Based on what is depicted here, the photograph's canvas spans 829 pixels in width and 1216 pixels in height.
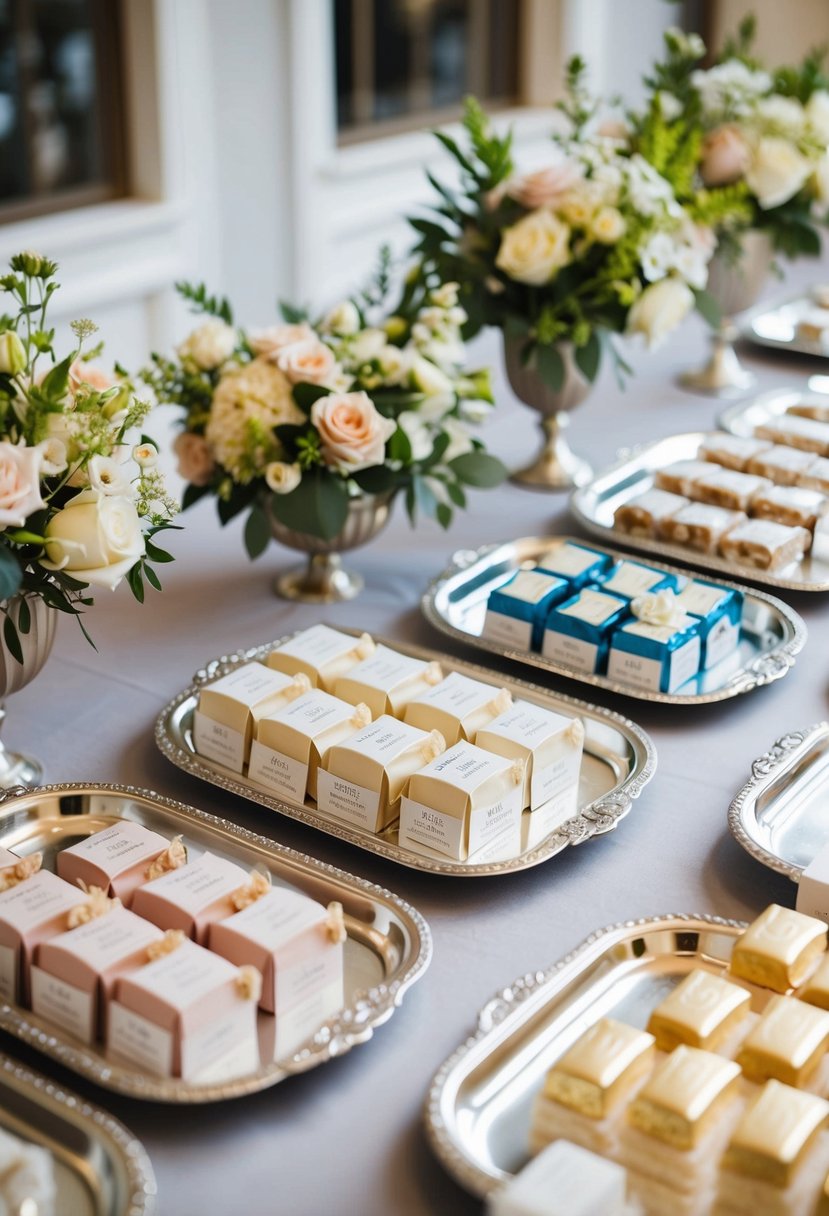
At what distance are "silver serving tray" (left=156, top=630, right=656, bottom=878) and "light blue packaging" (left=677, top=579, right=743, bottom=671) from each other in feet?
0.55

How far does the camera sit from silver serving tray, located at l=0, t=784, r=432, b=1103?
0.88 meters

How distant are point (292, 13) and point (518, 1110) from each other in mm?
2500

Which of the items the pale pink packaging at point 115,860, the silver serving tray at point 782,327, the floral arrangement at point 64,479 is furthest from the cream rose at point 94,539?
the silver serving tray at point 782,327

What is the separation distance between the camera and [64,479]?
108 cm

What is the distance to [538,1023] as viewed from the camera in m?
0.96

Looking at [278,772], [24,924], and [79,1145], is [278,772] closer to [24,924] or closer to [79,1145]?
[24,924]

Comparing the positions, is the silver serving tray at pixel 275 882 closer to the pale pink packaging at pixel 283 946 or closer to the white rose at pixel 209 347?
the pale pink packaging at pixel 283 946

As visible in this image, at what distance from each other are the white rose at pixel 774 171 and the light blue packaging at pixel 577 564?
874mm

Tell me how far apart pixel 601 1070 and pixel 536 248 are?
1105 millimetres

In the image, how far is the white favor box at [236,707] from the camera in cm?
122

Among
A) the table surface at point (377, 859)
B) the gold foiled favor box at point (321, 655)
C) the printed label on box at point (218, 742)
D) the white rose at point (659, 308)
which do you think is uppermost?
the white rose at point (659, 308)

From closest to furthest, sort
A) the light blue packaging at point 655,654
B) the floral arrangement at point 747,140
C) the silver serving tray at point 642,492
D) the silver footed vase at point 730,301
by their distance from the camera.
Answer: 1. the light blue packaging at point 655,654
2. the silver serving tray at point 642,492
3. the floral arrangement at point 747,140
4. the silver footed vase at point 730,301

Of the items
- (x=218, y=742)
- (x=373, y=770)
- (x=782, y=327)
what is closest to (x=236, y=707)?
(x=218, y=742)

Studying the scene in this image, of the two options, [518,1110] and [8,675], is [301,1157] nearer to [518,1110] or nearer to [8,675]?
[518,1110]
